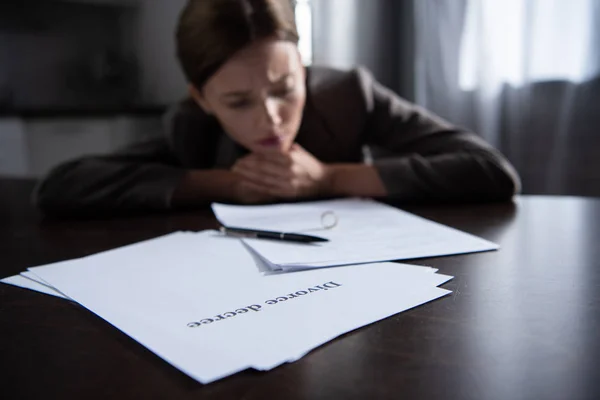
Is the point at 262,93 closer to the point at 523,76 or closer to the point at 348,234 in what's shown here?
the point at 348,234

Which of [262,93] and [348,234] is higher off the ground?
[262,93]

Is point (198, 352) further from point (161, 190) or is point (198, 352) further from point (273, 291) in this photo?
point (161, 190)

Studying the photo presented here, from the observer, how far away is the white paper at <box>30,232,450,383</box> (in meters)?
0.37

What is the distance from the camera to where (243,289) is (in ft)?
1.63

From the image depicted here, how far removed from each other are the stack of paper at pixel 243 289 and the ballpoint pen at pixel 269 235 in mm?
16

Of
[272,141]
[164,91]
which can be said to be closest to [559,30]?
[272,141]

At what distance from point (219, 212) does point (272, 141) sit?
0.19 metres

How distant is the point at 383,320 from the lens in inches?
16.6

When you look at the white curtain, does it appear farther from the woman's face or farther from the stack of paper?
A: the stack of paper

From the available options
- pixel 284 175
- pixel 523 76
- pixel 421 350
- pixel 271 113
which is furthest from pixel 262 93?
pixel 523 76

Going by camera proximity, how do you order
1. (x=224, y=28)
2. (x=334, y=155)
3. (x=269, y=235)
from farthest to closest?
(x=334, y=155), (x=224, y=28), (x=269, y=235)

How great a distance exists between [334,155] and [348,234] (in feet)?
1.87

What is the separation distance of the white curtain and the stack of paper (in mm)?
1412

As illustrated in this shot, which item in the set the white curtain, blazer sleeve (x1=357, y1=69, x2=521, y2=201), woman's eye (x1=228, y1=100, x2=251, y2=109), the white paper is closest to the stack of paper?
the white paper
